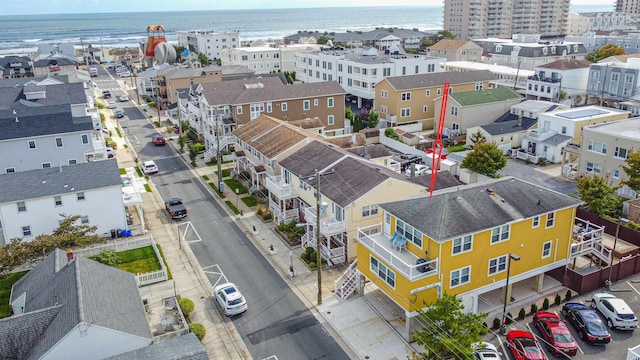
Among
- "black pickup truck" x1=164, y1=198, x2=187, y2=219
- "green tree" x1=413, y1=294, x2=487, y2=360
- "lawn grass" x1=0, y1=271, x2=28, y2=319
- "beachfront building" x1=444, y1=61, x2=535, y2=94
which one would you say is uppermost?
"beachfront building" x1=444, y1=61, x2=535, y2=94

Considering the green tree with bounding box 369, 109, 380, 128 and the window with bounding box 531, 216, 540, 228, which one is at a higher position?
the window with bounding box 531, 216, 540, 228

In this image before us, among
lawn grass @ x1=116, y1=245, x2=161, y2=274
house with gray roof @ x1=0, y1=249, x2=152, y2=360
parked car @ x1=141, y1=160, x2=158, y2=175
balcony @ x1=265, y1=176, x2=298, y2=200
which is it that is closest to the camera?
house with gray roof @ x1=0, y1=249, x2=152, y2=360

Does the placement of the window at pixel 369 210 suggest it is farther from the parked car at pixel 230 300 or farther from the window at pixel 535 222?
the window at pixel 535 222

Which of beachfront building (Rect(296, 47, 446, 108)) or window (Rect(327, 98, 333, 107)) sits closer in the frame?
window (Rect(327, 98, 333, 107))

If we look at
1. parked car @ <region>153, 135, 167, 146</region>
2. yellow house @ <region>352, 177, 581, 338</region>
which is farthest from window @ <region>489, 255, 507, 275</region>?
parked car @ <region>153, 135, 167, 146</region>

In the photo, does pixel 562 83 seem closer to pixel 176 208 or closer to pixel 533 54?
pixel 533 54

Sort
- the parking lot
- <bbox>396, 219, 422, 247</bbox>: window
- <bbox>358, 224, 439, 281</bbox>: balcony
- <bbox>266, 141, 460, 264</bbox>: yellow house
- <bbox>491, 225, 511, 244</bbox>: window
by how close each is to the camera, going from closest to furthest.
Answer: the parking lot
<bbox>358, 224, 439, 281</bbox>: balcony
<bbox>396, 219, 422, 247</bbox>: window
<bbox>491, 225, 511, 244</bbox>: window
<bbox>266, 141, 460, 264</bbox>: yellow house

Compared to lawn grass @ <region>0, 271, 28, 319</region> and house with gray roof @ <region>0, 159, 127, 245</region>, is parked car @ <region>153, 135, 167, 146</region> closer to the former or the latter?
house with gray roof @ <region>0, 159, 127, 245</region>

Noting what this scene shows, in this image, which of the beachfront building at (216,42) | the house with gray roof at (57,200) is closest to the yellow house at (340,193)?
the house with gray roof at (57,200)

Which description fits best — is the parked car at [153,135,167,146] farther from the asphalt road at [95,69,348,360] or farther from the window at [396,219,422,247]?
the window at [396,219,422,247]
